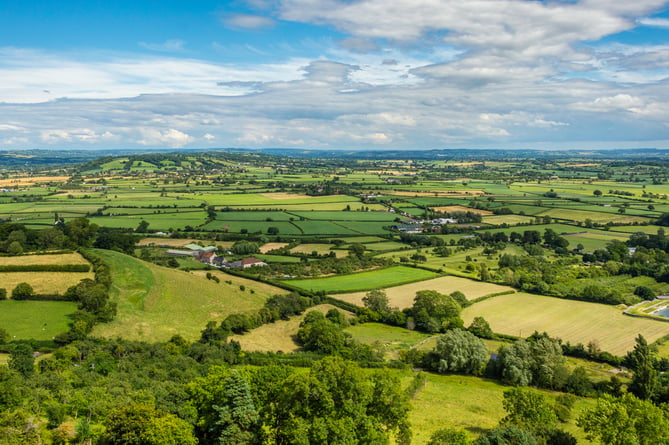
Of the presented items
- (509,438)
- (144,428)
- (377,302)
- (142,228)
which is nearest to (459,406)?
(509,438)

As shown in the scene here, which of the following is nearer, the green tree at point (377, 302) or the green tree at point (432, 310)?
the green tree at point (432, 310)

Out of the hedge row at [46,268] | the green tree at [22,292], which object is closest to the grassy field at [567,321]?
the hedge row at [46,268]

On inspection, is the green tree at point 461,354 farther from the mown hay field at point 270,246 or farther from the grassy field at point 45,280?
the mown hay field at point 270,246

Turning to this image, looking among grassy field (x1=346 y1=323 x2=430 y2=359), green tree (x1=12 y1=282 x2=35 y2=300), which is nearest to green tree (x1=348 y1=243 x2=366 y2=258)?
grassy field (x1=346 y1=323 x2=430 y2=359)

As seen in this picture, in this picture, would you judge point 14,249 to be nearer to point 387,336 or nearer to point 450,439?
point 387,336

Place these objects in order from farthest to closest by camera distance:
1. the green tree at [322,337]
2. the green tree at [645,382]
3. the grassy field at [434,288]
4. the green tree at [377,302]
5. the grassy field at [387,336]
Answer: the grassy field at [434,288] < the green tree at [377,302] < the grassy field at [387,336] < the green tree at [322,337] < the green tree at [645,382]

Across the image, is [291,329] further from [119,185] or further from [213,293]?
[119,185]

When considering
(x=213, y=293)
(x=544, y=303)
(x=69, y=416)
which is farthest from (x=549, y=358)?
(x=213, y=293)
